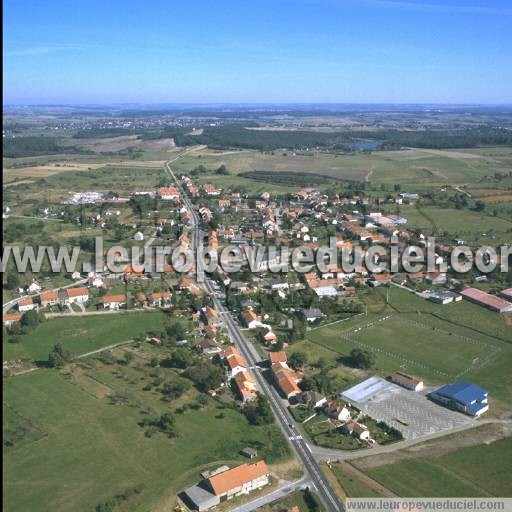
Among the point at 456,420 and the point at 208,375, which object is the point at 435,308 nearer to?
the point at 456,420

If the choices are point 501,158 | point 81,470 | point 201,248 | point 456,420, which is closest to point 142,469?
point 81,470

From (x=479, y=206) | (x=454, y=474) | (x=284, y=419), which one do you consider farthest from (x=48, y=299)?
(x=479, y=206)

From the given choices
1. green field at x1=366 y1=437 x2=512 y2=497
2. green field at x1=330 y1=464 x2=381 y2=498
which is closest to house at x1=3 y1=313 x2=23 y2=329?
green field at x1=330 y1=464 x2=381 y2=498

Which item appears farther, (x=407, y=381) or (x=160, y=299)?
(x=160, y=299)

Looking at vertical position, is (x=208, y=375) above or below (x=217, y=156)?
below

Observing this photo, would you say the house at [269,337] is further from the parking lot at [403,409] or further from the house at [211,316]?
the parking lot at [403,409]

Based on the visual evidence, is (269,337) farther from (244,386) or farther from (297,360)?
(244,386)
